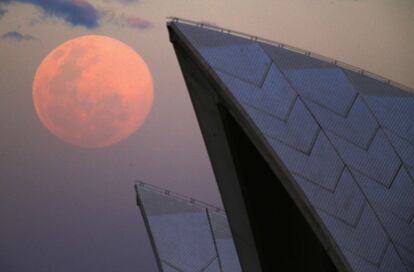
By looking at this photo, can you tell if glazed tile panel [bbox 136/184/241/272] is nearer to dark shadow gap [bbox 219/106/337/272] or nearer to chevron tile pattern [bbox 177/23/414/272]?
dark shadow gap [bbox 219/106/337/272]

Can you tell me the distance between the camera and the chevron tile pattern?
21422 mm

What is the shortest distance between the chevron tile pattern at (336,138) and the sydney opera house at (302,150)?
32 mm

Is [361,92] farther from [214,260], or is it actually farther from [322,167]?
[214,260]

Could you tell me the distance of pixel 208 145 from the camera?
2497cm

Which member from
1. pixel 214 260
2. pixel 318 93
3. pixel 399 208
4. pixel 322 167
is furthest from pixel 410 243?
pixel 214 260

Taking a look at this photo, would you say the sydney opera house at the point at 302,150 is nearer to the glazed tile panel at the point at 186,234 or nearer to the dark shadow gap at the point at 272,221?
the dark shadow gap at the point at 272,221

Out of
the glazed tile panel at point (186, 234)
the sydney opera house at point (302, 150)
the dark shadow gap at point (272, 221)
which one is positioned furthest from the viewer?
the glazed tile panel at point (186, 234)

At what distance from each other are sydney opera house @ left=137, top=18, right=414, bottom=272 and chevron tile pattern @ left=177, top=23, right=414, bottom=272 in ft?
0.10

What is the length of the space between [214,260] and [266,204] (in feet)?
32.1

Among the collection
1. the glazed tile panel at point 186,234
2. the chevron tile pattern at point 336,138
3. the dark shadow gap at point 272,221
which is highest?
the chevron tile pattern at point 336,138

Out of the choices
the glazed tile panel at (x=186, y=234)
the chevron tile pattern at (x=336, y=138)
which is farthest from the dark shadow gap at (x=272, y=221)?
the glazed tile panel at (x=186, y=234)

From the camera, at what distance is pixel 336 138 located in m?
22.7

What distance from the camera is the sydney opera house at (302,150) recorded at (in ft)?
70.3

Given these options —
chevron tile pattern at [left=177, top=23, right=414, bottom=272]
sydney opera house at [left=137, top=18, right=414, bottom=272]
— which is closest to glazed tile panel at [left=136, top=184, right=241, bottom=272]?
sydney opera house at [left=137, top=18, right=414, bottom=272]
